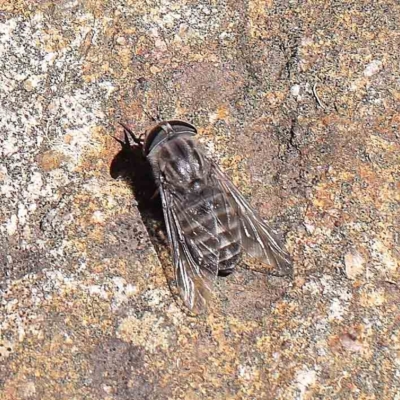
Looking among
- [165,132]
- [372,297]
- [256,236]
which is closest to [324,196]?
[256,236]

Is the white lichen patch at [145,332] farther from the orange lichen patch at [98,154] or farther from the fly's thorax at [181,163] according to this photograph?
the orange lichen patch at [98,154]

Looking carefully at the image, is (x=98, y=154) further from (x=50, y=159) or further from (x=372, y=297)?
(x=372, y=297)

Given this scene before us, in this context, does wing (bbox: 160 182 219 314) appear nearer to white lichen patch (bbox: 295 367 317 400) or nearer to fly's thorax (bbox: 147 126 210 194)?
fly's thorax (bbox: 147 126 210 194)

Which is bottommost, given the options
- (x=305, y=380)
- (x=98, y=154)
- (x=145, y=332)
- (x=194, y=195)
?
(x=305, y=380)

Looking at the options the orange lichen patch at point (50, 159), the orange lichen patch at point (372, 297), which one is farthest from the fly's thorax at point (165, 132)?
the orange lichen patch at point (372, 297)

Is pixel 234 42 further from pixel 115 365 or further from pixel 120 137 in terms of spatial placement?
pixel 115 365

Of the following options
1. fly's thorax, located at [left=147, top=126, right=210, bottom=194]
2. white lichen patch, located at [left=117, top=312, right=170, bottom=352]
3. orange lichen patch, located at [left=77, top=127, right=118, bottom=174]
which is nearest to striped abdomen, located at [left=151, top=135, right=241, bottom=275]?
fly's thorax, located at [left=147, top=126, right=210, bottom=194]

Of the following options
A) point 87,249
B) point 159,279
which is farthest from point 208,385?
point 87,249

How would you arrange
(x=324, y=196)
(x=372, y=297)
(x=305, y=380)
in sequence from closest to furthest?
(x=305, y=380) → (x=372, y=297) → (x=324, y=196)
